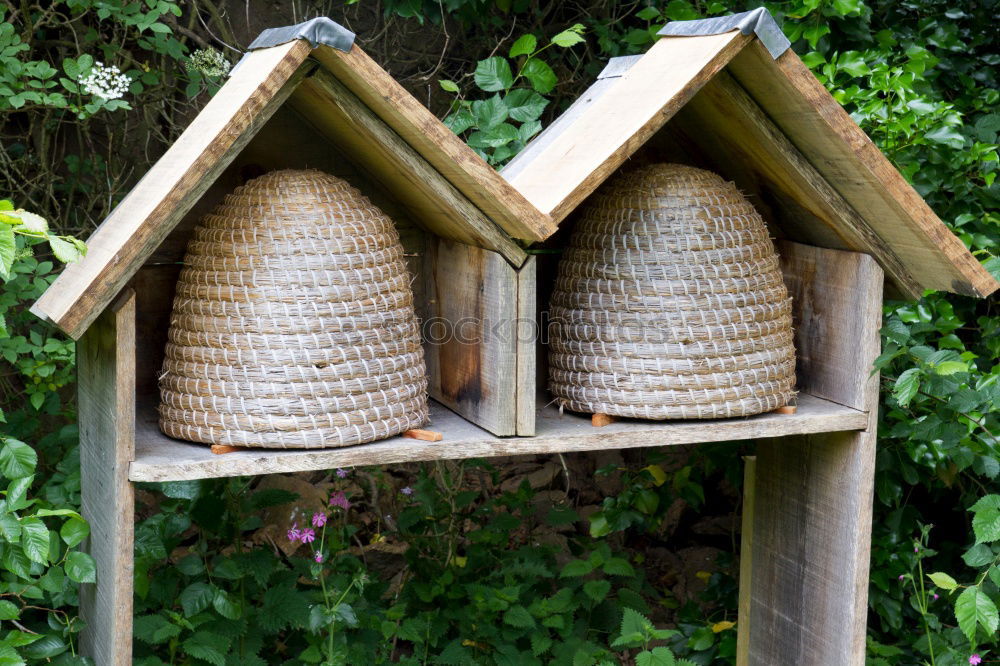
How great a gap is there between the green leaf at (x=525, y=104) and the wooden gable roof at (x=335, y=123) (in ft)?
2.97

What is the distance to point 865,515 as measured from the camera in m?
2.04

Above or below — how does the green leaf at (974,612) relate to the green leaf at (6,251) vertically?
below

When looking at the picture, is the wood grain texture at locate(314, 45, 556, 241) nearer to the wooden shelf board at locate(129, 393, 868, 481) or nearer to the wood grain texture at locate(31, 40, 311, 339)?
the wood grain texture at locate(31, 40, 311, 339)

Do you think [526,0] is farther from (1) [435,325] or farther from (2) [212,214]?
(2) [212,214]

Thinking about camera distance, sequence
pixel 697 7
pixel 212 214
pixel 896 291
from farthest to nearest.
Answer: pixel 697 7 < pixel 896 291 < pixel 212 214

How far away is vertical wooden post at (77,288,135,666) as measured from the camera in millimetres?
1571

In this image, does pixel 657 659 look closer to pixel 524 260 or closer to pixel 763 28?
pixel 524 260

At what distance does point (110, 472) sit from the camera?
1649 mm

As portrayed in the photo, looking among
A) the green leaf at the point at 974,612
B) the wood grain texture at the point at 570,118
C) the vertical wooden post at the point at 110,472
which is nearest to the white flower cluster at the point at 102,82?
the vertical wooden post at the point at 110,472

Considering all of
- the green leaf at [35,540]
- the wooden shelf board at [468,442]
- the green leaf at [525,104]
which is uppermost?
the green leaf at [525,104]

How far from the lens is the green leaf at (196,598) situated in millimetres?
2105

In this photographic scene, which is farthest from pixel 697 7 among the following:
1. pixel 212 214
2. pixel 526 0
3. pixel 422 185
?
pixel 212 214

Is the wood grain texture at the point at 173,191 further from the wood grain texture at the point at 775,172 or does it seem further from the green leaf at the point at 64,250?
the wood grain texture at the point at 775,172

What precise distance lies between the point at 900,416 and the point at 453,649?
1.15m
